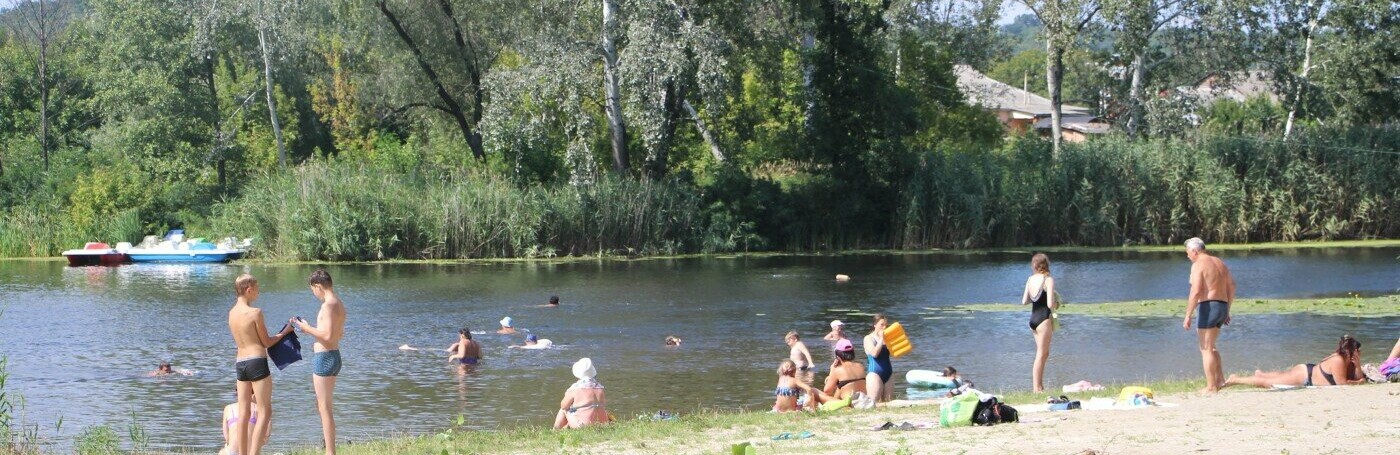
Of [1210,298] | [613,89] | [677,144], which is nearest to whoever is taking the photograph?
[1210,298]

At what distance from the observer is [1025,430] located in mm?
12062

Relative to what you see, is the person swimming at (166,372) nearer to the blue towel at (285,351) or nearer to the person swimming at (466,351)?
the person swimming at (466,351)

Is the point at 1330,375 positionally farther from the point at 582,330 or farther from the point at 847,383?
the point at 582,330

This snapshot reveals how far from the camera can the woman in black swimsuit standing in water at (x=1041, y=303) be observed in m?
15.3

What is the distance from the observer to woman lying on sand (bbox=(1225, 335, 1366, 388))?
598 inches

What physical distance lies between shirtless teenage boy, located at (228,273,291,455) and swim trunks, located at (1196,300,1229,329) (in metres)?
9.09

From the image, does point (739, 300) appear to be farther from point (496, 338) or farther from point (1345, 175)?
point (1345, 175)

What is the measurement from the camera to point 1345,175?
4522cm

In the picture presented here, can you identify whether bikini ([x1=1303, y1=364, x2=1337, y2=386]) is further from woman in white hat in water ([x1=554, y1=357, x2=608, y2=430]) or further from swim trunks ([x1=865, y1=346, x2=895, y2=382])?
woman in white hat in water ([x1=554, y1=357, x2=608, y2=430])

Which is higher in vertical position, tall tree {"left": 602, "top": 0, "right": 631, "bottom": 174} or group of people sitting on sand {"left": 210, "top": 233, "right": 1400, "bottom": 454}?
tall tree {"left": 602, "top": 0, "right": 631, "bottom": 174}

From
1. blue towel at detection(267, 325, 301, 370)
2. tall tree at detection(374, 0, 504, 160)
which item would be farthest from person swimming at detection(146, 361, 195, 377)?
tall tree at detection(374, 0, 504, 160)

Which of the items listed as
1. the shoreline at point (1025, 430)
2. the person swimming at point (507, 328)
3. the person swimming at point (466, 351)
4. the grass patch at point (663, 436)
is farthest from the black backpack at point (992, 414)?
the person swimming at point (507, 328)

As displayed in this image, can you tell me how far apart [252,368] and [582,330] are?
13.7 m

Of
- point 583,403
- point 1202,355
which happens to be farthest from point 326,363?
point 1202,355
